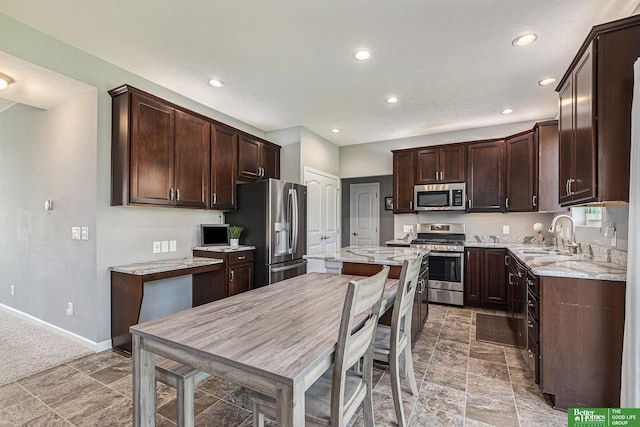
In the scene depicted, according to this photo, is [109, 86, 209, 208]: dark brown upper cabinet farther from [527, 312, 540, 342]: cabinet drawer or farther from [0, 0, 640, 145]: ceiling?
[527, 312, 540, 342]: cabinet drawer

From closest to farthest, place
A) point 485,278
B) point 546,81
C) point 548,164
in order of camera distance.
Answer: point 546,81 < point 548,164 < point 485,278

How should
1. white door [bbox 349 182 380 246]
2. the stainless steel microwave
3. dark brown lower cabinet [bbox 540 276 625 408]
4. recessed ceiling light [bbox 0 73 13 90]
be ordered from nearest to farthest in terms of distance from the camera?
1. dark brown lower cabinet [bbox 540 276 625 408]
2. recessed ceiling light [bbox 0 73 13 90]
3. the stainless steel microwave
4. white door [bbox 349 182 380 246]

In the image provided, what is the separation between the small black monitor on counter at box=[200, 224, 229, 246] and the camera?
3.89 meters

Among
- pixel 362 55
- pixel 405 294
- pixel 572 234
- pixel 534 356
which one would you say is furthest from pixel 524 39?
pixel 534 356

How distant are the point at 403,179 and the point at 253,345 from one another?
4.34 m

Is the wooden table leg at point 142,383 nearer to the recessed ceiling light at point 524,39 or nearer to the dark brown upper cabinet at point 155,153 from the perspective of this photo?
the dark brown upper cabinet at point 155,153

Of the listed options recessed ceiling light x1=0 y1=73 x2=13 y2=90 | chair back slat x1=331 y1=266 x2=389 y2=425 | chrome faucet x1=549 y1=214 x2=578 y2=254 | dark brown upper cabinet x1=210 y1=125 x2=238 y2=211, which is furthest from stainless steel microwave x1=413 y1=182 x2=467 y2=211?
recessed ceiling light x1=0 y1=73 x2=13 y2=90

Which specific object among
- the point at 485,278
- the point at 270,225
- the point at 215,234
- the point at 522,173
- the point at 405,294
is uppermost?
the point at 522,173

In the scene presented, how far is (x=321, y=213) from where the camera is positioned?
5.35m

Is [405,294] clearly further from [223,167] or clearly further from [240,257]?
[223,167]

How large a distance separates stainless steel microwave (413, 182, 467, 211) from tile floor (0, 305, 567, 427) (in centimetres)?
241

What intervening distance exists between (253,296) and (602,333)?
2.13 m

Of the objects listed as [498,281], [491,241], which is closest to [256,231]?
[498,281]

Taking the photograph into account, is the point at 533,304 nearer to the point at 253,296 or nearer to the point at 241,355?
the point at 253,296
